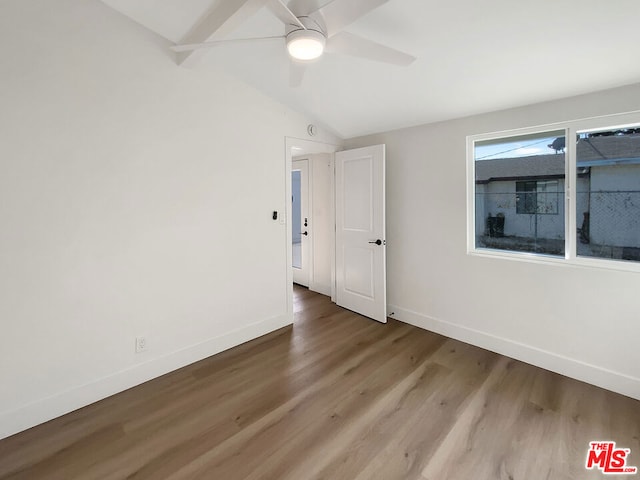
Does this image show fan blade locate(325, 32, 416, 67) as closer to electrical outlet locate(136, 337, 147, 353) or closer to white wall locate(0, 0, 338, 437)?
white wall locate(0, 0, 338, 437)

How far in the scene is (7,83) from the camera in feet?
6.25

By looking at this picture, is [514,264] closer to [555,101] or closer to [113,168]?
[555,101]

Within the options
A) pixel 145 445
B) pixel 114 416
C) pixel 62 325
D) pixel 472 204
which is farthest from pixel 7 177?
pixel 472 204

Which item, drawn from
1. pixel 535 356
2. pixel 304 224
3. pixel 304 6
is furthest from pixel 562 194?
pixel 304 224

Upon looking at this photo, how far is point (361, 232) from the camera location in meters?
3.80

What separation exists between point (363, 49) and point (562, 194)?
209 centimetres

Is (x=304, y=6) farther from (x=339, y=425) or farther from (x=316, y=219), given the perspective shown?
(x=316, y=219)

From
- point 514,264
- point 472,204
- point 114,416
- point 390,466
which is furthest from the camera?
point 472,204

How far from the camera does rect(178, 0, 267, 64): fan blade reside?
171 centimetres

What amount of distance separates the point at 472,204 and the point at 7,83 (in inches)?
145

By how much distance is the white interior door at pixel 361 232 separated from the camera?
358 centimetres

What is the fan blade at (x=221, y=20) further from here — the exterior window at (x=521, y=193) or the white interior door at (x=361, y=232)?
the exterior window at (x=521, y=193)
